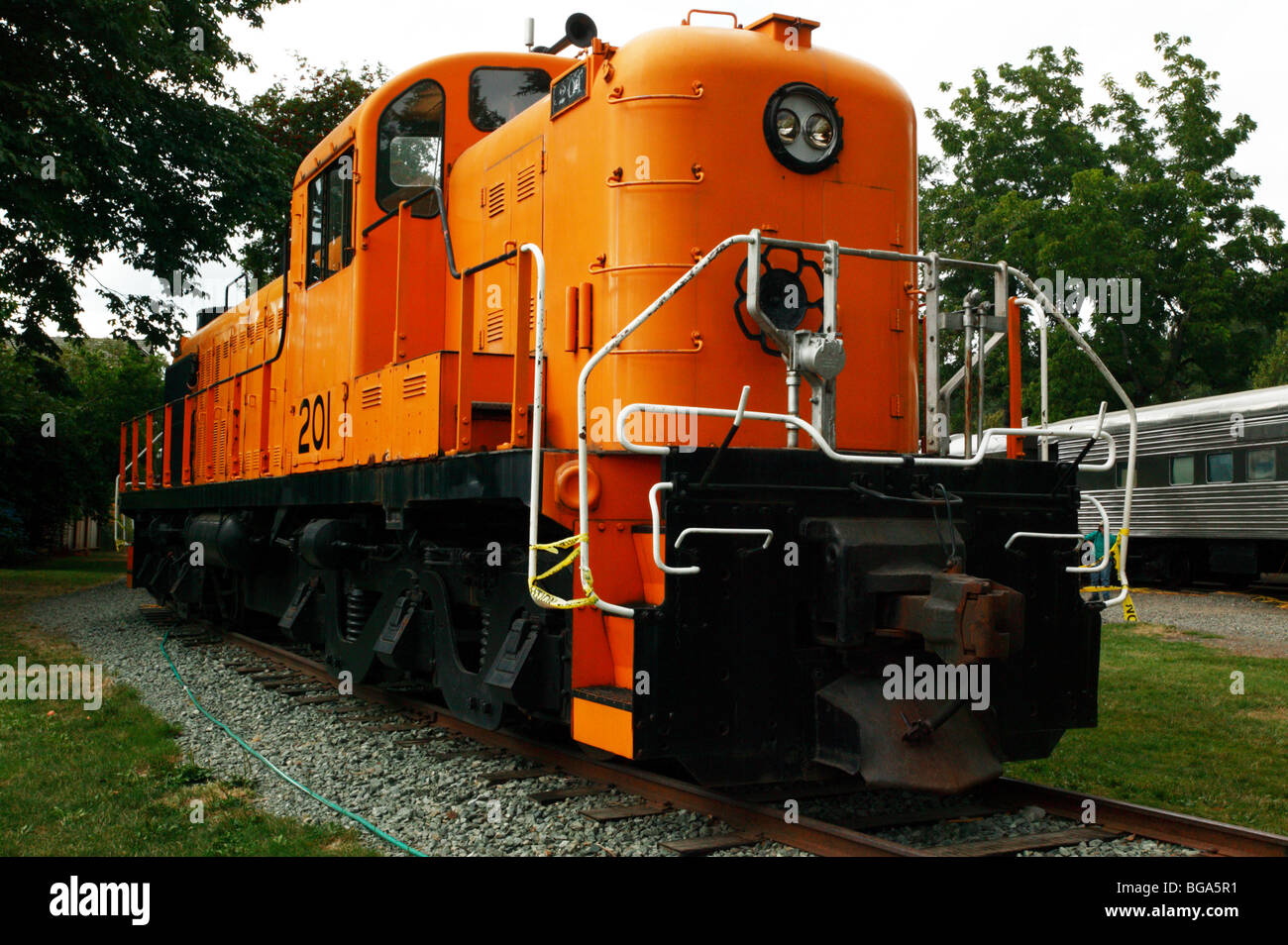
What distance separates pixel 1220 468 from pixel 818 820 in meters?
16.7

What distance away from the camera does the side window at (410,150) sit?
696 centimetres

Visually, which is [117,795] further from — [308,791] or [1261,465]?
[1261,465]

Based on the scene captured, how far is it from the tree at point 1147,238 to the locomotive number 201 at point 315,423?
19.9 meters

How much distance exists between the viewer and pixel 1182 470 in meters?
19.6

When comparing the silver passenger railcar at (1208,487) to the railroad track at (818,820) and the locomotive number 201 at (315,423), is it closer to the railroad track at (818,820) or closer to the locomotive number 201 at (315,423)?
the locomotive number 201 at (315,423)

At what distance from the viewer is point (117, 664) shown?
398 inches

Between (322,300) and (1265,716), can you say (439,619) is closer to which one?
(322,300)

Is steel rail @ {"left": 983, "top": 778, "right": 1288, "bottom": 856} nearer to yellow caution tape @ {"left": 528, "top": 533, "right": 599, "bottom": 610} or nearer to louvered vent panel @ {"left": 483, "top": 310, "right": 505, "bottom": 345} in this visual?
yellow caution tape @ {"left": 528, "top": 533, "right": 599, "bottom": 610}

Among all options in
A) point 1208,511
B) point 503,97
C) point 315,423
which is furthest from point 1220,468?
point 315,423

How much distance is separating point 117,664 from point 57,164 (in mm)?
6687

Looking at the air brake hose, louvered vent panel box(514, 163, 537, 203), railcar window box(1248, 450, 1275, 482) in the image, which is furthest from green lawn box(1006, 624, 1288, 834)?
railcar window box(1248, 450, 1275, 482)

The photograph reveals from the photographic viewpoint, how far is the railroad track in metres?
4.37

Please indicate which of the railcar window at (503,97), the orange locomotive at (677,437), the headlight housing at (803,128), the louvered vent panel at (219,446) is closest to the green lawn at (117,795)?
the orange locomotive at (677,437)
